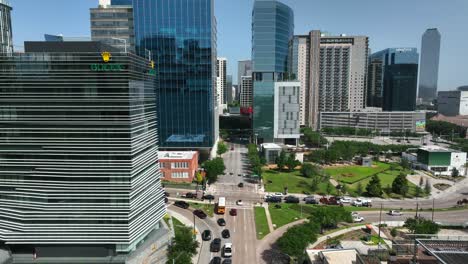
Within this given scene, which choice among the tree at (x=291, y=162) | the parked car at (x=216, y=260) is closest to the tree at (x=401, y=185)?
the tree at (x=291, y=162)

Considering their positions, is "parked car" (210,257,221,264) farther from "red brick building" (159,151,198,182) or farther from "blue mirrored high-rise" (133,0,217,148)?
"blue mirrored high-rise" (133,0,217,148)

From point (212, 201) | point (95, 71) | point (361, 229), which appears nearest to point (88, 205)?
point (95, 71)

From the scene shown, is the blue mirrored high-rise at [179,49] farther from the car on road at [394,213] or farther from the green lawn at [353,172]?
the car on road at [394,213]

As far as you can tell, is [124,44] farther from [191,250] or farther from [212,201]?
[212,201]

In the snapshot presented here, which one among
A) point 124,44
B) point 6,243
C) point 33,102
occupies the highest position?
point 124,44

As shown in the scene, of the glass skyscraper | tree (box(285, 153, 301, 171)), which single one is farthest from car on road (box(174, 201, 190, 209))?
the glass skyscraper

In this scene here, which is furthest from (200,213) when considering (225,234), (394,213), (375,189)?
(375,189)
